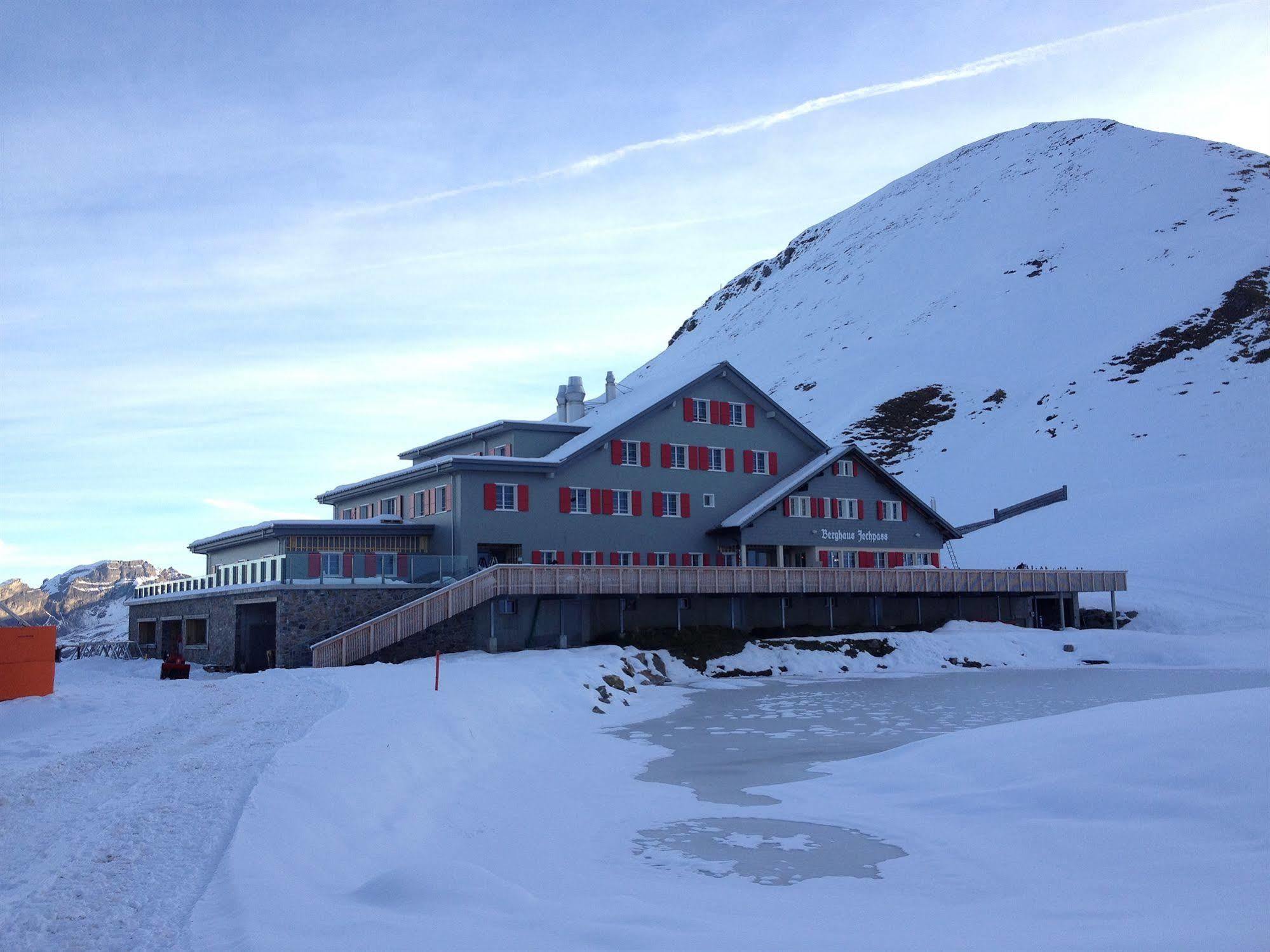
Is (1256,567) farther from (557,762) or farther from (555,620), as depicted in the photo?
(557,762)

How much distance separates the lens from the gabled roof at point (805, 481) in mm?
50469

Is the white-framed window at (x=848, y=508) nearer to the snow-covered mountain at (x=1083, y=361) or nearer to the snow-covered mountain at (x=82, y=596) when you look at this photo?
the snow-covered mountain at (x=1083, y=361)

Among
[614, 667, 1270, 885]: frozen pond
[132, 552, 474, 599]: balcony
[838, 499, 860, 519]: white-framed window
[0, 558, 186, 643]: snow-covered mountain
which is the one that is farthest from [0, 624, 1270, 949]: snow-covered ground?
[0, 558, 186, 643]: snow-covered mountain

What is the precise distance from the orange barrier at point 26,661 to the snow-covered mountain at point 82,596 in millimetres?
115964

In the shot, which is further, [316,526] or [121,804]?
[316,526]

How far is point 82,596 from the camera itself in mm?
164500

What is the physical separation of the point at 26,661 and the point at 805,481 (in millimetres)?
36558

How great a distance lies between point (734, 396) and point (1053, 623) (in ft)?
69.4

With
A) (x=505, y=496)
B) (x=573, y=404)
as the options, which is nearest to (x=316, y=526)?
(x=505, y=496)

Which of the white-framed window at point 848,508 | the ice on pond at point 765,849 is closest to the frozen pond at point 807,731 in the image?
the ice on pond at point 765,849

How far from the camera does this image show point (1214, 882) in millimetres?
10359

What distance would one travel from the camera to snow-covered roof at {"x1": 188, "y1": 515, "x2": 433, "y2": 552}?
42031mm

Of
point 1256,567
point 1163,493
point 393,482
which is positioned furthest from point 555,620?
point 1163,493

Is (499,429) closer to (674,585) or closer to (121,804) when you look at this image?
(674,585)
